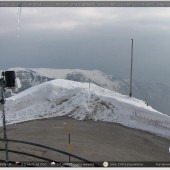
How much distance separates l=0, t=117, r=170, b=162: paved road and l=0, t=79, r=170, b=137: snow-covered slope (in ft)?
4.91

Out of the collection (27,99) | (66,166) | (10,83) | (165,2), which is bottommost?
(27,99)

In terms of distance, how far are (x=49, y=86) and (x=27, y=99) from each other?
2.39m

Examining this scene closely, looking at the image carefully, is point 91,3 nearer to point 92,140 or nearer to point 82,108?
point 92,140

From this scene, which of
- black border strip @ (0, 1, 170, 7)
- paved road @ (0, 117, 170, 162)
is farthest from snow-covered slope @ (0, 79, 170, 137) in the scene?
black border strip @ (0, 1, 170, 7)

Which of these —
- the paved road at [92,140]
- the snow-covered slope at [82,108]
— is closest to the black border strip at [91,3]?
the paved road at [92,140]

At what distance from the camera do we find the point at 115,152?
708 inches

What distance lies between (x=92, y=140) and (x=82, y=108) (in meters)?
7.86

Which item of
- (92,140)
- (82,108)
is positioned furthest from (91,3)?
(82,108)

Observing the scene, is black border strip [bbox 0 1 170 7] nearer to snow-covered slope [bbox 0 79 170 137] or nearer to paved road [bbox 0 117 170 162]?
paved road [bbox 0 117 170 162]

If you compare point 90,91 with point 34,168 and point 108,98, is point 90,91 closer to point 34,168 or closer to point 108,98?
point 108,98

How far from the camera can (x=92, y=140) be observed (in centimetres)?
2053

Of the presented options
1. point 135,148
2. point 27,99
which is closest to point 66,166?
point 135,148

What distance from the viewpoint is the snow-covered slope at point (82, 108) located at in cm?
2658

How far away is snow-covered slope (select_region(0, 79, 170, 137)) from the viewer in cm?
2658
